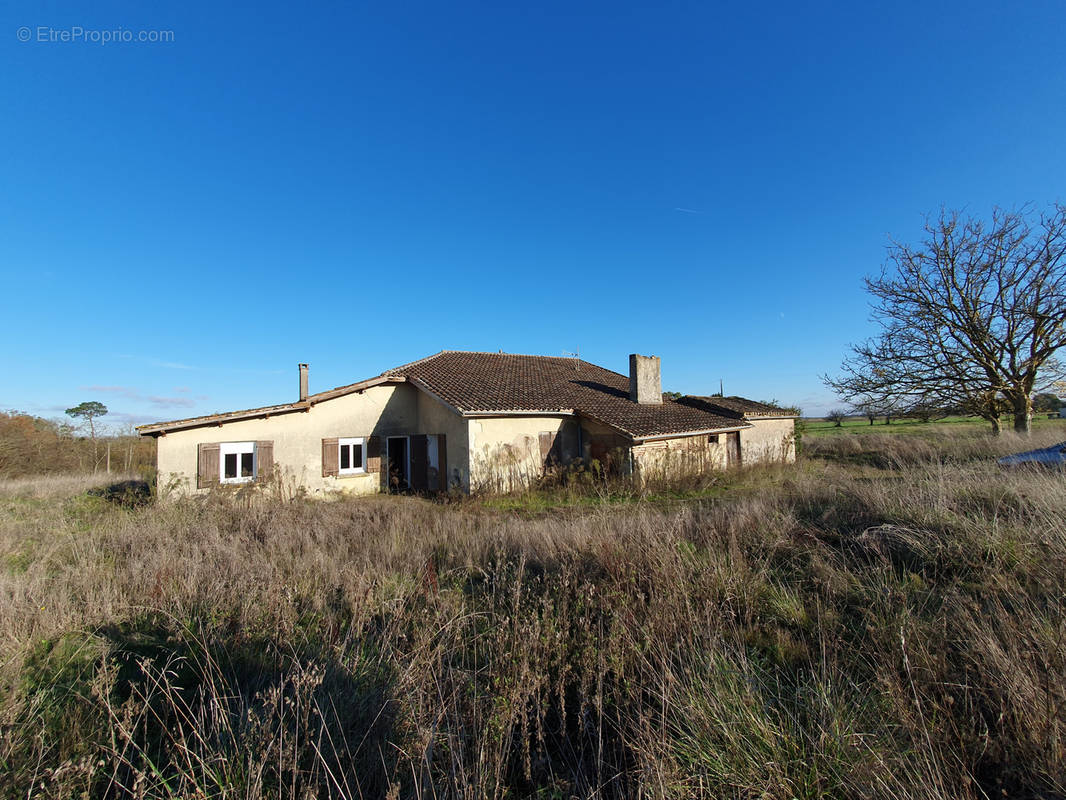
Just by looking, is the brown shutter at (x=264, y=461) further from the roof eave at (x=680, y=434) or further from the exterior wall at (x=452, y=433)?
the roof eave at (x=680, y=434)

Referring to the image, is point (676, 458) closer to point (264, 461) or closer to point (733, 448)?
point (733, 448)

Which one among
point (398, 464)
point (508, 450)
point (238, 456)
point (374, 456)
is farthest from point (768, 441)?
point (238, 456)

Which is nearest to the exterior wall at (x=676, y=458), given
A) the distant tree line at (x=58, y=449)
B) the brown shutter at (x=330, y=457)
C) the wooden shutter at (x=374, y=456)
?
the wooden shutter at (x=374, y=456)

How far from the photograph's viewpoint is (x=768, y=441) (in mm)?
19672

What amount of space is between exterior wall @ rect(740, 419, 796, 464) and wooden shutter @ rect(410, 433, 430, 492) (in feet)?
41.4

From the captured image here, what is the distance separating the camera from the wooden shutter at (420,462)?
15646 millimetres

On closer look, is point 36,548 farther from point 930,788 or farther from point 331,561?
point 930,788

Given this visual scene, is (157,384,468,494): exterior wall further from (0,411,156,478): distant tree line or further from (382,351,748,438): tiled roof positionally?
(0,411,156,478): distant tree line

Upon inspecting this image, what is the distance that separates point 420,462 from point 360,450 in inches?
83.1

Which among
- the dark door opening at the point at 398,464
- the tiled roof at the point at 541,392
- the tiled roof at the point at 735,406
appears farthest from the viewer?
the tiled roof at the point at 735,406

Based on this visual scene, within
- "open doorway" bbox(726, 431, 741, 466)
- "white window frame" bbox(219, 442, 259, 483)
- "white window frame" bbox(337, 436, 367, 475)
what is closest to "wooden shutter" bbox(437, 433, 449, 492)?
"white window frame" bbox(337, 436, 367, 475)

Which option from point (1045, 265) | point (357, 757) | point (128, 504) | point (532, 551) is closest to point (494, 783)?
point (357, 757)

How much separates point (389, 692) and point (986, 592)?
181 inches

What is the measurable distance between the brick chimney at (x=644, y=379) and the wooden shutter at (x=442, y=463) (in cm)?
832
